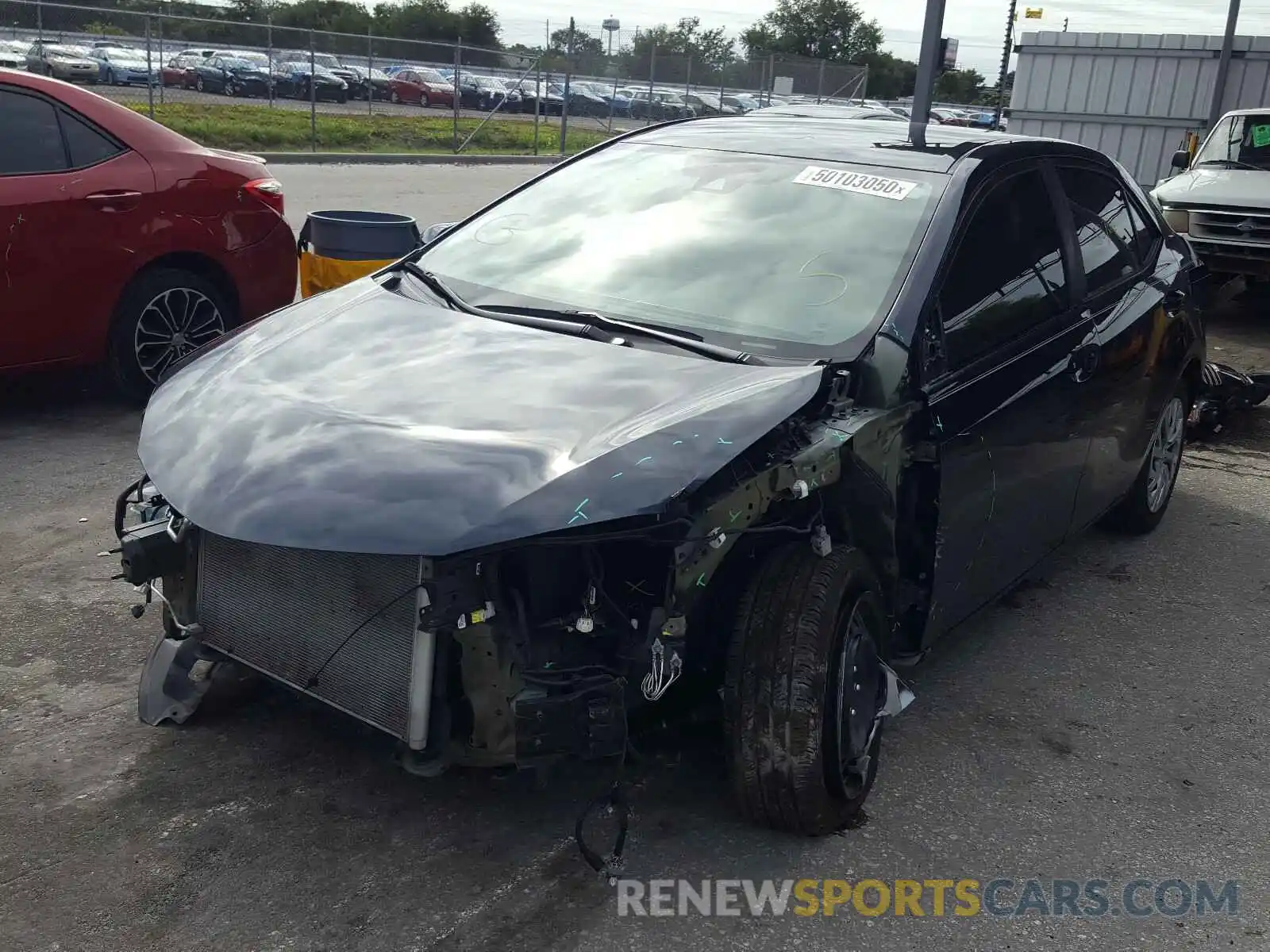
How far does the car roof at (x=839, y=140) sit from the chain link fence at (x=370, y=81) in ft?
56.3

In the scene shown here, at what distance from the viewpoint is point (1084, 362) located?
4.14 meters

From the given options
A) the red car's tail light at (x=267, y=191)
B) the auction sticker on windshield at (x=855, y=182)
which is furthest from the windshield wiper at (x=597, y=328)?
the red car's tail light at (x=267, y=191)

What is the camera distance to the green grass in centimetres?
2155

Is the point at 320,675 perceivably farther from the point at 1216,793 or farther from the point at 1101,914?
the point at 1216,793

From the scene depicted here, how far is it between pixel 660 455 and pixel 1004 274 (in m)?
1.66

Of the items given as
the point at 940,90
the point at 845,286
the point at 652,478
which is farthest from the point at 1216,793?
the point at 940,90

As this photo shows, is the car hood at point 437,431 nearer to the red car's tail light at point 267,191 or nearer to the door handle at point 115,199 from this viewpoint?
the door handle at point 115,199

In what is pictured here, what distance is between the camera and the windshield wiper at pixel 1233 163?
36.7 ft

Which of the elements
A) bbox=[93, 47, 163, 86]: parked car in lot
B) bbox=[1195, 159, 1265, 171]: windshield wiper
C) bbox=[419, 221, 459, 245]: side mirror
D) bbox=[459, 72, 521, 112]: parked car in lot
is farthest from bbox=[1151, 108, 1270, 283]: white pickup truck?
bbox=[459, 72, 521, 112]: parked car in lot

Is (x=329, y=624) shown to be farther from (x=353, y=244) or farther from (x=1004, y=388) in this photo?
(x=353, y=244)

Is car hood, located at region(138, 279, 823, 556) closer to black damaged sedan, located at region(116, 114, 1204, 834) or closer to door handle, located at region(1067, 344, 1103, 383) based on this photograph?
black damaged sedan, located at region(116, 114, 1204, 834)

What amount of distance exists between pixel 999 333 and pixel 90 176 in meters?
4.33

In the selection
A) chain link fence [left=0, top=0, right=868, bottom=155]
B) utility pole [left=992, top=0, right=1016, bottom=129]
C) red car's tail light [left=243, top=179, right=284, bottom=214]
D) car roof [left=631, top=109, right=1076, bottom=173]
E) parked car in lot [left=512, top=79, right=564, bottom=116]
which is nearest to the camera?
car roof [left=631, top=109, right=1076, bottom=173]

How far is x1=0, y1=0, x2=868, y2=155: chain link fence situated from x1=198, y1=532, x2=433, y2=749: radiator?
1828 centimetres
